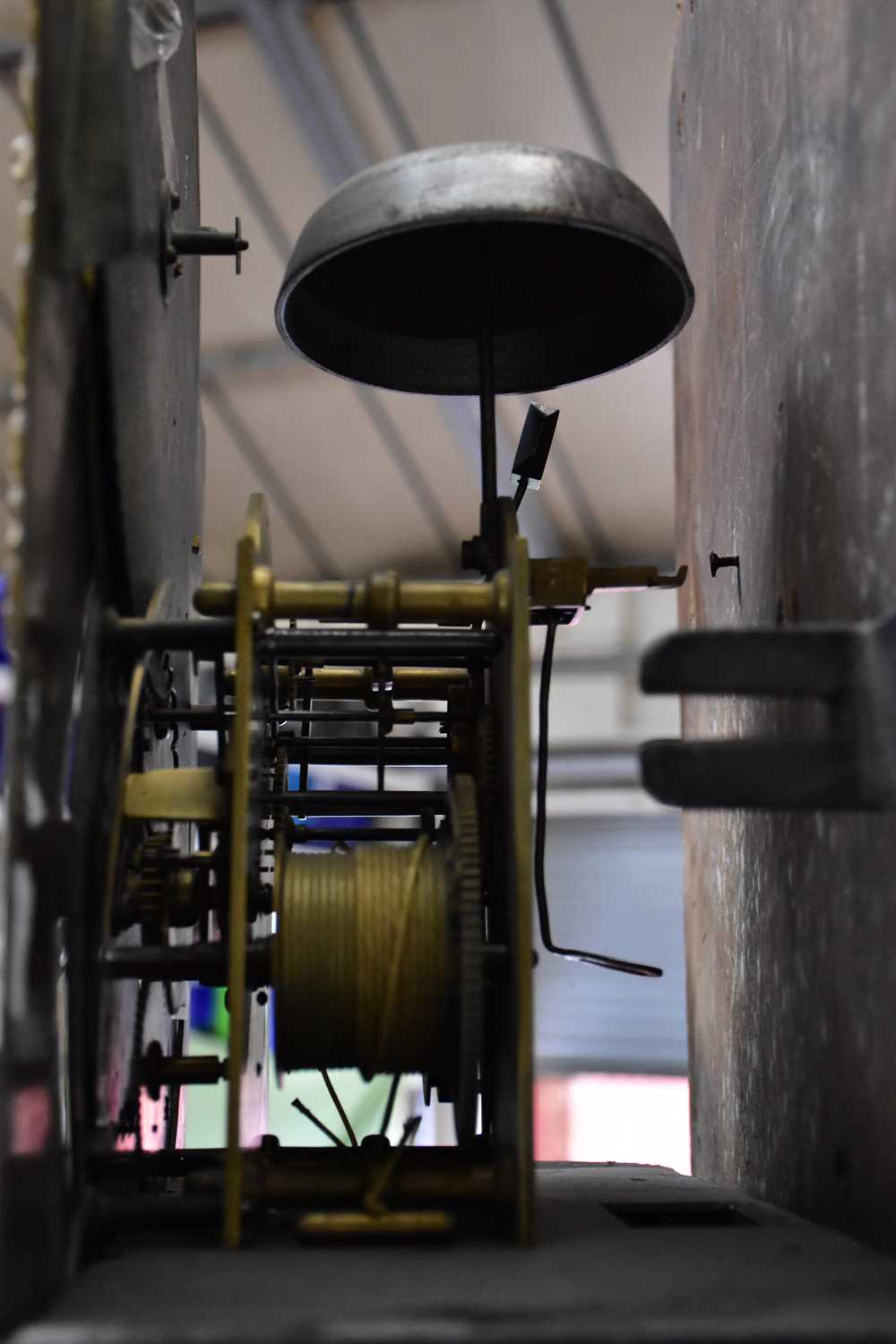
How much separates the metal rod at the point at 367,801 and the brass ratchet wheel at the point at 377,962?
23cm

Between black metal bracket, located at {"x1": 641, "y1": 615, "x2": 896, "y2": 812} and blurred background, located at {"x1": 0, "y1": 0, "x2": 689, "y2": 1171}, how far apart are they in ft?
3.63

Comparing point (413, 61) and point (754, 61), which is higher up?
point (413, 61)

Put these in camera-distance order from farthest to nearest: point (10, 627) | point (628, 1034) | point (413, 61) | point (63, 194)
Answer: point (628, 1034)
point (413, 61)
point (63, 194)
point (10, 627)

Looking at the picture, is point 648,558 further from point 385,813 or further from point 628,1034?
point 385,813

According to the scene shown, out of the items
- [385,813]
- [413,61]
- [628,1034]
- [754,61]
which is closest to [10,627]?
[385,813]

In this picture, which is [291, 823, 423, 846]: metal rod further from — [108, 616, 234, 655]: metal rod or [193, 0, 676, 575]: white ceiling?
[193, 0, 676, 575]: white ceiling

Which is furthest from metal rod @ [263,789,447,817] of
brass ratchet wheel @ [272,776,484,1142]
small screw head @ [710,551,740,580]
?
small screw head @ [710,551,740,580]

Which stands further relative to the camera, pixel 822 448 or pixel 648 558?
pixel 648 558

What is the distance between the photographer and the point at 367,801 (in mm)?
1729

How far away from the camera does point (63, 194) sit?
1297 millimetres

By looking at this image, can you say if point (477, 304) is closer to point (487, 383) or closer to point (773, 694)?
point (487, 383)

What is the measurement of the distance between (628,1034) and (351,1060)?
22.0 feet

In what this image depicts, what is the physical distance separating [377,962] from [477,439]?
489 centimetres

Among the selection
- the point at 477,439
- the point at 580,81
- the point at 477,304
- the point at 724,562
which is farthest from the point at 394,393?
the point at 724,562
